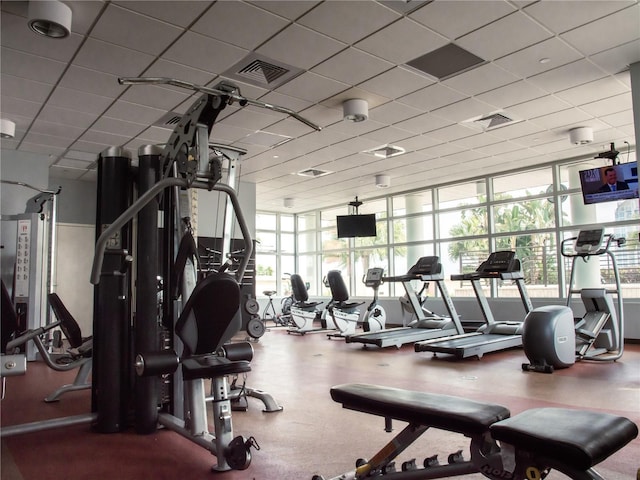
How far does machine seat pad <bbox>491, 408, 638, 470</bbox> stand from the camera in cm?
133

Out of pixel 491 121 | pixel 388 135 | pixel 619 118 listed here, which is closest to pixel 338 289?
pixel 388 135

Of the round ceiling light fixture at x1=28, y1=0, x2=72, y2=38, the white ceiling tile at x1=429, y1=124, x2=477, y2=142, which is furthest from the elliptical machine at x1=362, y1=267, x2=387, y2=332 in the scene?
the round ceiling light fixture at x1=28, y1=0, x2=72, y2=38

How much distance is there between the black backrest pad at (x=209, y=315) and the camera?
2574 millimetres

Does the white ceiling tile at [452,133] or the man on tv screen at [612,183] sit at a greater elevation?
the white ceiling tile at [452,133]

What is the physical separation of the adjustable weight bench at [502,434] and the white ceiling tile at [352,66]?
11.3ft

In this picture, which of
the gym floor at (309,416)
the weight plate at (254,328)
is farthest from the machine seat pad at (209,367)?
the gym floor at (309,416)

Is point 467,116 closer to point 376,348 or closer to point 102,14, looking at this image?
point 376,348

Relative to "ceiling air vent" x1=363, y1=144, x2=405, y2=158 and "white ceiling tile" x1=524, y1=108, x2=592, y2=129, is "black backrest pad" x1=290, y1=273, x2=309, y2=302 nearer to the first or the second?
"ceiling air vent" x1=363, y1=144, x2=405, y2=158

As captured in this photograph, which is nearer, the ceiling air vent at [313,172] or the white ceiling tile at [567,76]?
the white ceiling tile at [567,76]

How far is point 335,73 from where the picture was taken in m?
4.94

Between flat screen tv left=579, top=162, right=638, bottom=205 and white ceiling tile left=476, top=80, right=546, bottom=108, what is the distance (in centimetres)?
210

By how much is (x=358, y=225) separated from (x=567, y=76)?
251 inches

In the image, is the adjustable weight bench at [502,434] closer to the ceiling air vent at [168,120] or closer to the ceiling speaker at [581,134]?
the ceiling air vent at [168,120]

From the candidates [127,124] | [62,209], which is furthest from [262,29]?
[62,209]
